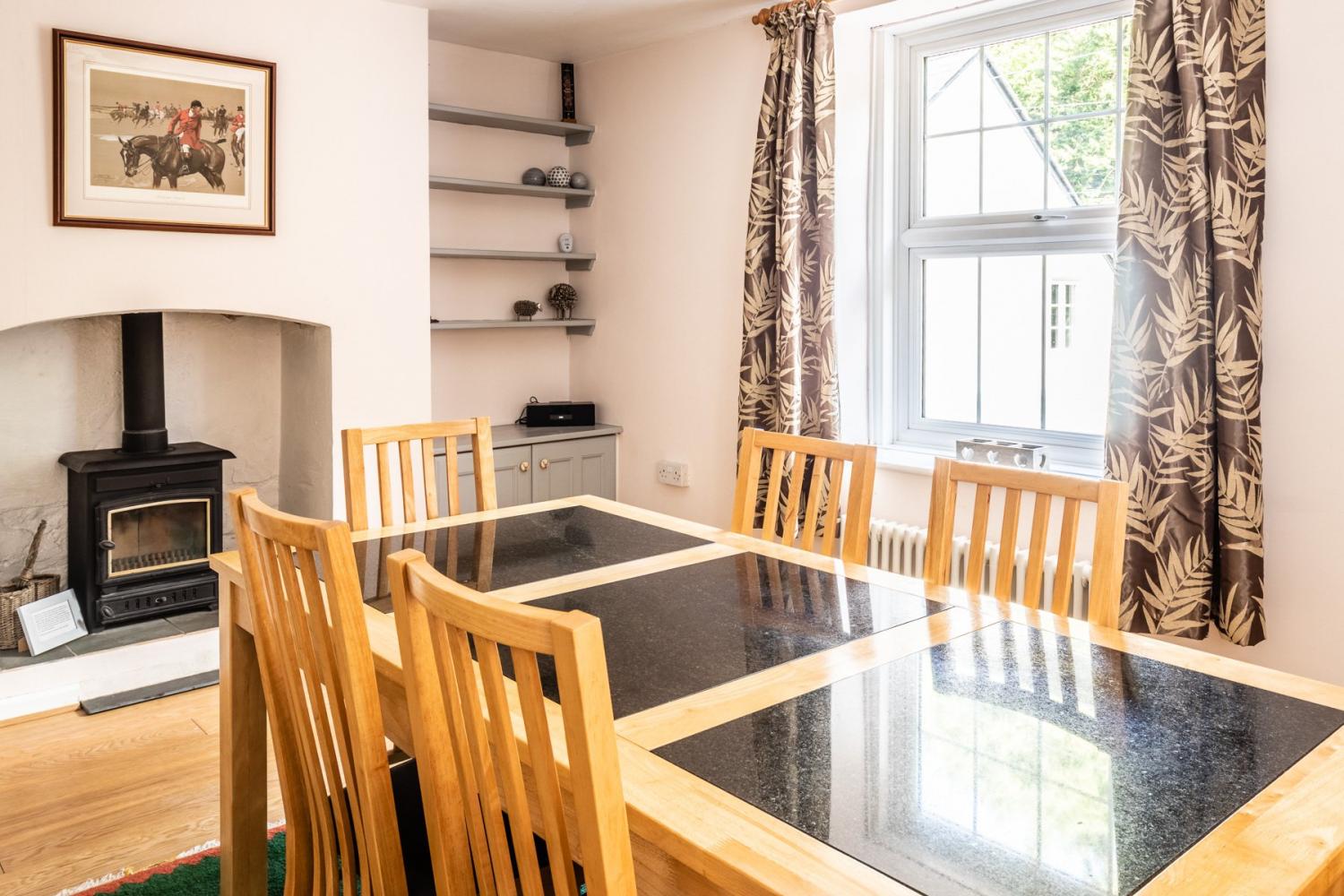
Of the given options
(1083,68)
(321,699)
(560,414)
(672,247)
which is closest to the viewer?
(321,699)

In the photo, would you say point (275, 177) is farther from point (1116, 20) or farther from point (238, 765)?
point (1116, 20)

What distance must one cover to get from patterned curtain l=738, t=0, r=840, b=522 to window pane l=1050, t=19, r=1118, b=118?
2.44 feet

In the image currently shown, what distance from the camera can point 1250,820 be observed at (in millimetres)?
1062

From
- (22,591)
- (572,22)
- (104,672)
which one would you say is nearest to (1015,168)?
(572,22)

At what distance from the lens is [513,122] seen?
446 cm

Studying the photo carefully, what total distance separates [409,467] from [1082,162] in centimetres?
232

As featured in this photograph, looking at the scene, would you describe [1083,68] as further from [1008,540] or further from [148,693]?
[148,693]

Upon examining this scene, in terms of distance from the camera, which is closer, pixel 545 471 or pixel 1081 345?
pixel 1081 345

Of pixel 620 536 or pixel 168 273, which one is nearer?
pixel 620 536

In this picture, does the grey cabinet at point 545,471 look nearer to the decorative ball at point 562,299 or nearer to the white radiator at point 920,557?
the decorative ball at point 562,299

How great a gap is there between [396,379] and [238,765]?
2164 mm

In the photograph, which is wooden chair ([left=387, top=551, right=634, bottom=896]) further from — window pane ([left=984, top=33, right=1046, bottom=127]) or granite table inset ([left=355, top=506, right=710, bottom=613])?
window pane ([left=984, top=33, right=1046, bottom=127])

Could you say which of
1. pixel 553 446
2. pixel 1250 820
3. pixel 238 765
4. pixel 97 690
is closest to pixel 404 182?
pixel 553 446

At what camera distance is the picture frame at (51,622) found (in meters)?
3.23
